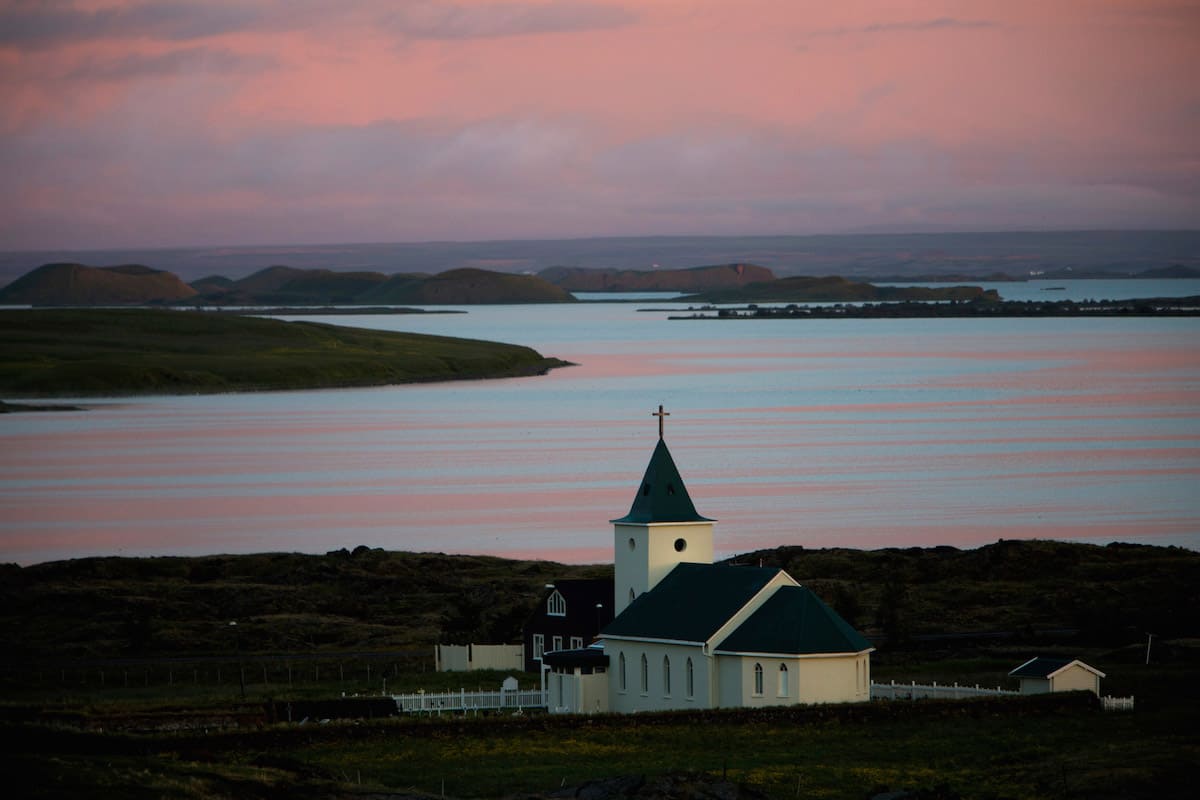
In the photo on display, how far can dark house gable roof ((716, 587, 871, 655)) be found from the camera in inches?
1534

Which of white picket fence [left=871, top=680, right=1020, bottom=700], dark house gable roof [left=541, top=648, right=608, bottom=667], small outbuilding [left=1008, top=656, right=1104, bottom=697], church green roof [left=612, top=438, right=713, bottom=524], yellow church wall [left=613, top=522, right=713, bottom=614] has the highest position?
church green roof [left=612, top=438, right=713, bottom=524]

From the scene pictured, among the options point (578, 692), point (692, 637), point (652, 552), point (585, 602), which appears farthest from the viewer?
point (585, 602)

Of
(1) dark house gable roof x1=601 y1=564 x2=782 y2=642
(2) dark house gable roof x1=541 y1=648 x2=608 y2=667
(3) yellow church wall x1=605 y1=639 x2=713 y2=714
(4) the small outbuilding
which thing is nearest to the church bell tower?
(1) dark house gable roof x1=601 y1=564 x2=782 y2=642

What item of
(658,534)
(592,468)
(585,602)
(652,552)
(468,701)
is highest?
(592,468)

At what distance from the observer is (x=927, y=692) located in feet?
133

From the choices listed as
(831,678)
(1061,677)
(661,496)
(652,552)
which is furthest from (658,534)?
(1061,677)

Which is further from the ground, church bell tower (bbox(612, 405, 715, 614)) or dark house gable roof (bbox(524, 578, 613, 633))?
church bell tower (bbox(612, 405, 715, 614))

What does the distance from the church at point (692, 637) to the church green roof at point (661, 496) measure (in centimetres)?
2

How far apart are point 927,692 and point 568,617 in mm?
10124

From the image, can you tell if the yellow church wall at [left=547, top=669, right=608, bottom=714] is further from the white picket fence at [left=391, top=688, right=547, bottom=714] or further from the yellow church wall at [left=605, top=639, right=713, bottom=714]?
the white picket fence at [left=391, top=688, right=547, bottom=714]

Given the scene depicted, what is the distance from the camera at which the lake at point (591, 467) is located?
259ft

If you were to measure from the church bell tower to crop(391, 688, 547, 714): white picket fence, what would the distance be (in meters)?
3.11

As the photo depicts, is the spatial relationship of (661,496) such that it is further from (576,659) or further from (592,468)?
(592,468)

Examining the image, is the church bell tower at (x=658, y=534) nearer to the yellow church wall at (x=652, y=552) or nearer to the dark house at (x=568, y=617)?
the yellow church wall at (x=652, y=552)
